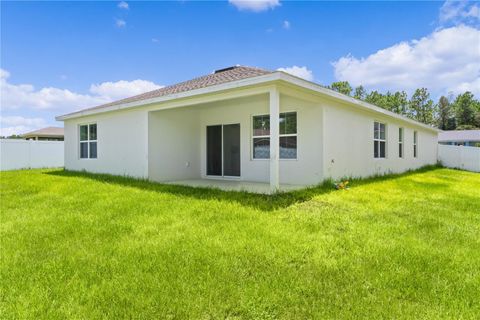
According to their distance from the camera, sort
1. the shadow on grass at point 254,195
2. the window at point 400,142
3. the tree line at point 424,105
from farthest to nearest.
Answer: the tree line at point 424,105 < the window at point 400,142 < the shadow on grass at point 254,195

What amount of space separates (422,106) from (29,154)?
54118 mm

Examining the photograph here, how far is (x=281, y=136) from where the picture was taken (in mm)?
9383

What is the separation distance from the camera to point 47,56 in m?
12.5

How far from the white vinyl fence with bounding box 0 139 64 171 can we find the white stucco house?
592 cm

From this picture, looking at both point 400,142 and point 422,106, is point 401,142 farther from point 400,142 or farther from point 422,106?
point 422,106

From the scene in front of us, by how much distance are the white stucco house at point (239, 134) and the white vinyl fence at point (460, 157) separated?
848 cm

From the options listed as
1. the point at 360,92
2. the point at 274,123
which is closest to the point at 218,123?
the point at 274,123

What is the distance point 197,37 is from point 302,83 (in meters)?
6.89

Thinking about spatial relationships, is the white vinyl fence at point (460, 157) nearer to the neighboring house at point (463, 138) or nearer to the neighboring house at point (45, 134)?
the neighboring house at point (463, 138)

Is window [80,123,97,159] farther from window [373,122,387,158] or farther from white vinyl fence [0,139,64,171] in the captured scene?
window [373,122,387,158]

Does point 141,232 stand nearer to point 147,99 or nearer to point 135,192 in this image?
point 135,192

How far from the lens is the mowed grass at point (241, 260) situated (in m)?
2.47

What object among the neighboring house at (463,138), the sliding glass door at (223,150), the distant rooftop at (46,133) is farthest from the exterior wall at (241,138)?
A: the neighboring house at (463,138)

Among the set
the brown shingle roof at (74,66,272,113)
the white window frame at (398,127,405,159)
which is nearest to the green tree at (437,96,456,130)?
the white window frame at (398,127,405,159)
